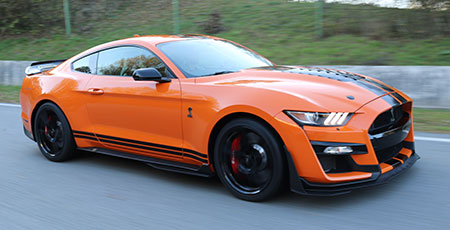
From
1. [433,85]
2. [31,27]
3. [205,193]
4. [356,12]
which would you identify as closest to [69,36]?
[31,27]

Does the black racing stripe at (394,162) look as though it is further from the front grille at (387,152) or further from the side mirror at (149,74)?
the side mirror at (149,74)

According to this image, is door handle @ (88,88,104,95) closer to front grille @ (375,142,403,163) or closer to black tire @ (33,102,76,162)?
black tire @ (33,102,76,162)

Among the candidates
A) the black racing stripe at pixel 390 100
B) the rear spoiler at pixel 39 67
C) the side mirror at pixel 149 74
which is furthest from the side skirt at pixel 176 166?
the rear spoiler at pixel 39 67

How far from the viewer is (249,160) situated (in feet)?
12.5

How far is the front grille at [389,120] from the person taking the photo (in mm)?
3594

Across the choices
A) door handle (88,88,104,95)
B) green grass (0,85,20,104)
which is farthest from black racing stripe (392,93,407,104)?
green grass (0,85,20,104)

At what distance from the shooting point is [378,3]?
1091cm

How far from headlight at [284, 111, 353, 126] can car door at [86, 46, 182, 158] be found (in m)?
1.18

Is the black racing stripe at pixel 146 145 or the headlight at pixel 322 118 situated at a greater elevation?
the headlight at pixel 322 118

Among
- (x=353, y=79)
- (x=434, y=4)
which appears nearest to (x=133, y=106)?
(x=353, y=79)

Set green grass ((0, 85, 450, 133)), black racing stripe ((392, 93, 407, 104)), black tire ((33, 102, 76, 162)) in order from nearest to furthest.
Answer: black racing stripe ((392, 93, 407, 104))
black tire ((33, 102, 76, 162))
green grass ((0, 85, 450, 133))

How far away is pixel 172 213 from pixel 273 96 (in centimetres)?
118

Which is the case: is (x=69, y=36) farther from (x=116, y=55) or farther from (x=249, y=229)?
(x=249, y=229)

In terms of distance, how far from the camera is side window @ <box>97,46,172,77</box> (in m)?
4.57
